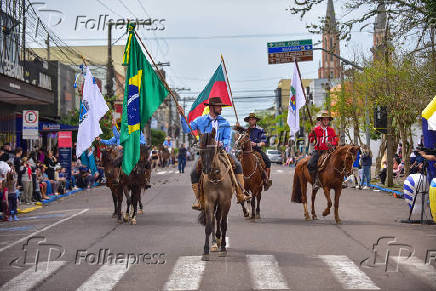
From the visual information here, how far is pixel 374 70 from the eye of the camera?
28.8m

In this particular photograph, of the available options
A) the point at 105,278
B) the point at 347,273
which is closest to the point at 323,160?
the point at 347,273

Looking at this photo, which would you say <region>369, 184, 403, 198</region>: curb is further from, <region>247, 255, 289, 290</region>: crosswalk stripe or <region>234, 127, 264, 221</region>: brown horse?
<region>247, 255, 289, 290</region>: crosswalk stripe

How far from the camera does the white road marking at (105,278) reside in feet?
26.3

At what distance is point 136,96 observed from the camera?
1344 cm

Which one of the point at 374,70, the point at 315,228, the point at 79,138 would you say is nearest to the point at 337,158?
the point at 315,228

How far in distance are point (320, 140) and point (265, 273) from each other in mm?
7610

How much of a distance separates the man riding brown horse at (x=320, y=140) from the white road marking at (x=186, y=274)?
6.44 m

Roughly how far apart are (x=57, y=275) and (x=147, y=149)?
799 cm

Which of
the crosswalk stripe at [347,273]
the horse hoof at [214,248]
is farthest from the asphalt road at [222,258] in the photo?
the horse hoof at [214,248]

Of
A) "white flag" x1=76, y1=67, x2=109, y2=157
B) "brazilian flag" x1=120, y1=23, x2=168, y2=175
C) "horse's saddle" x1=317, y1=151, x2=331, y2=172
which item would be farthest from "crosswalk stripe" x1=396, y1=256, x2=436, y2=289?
"white flag" x1=76, y1=67, x2=109, y2=157

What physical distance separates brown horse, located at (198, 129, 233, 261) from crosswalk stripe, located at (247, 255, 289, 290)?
721mm

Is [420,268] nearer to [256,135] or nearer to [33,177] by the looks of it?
[256,135]

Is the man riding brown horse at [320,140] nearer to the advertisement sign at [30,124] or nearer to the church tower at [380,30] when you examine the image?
the church tower at [380,30]

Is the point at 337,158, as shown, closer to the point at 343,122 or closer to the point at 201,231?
the point at 201,231
